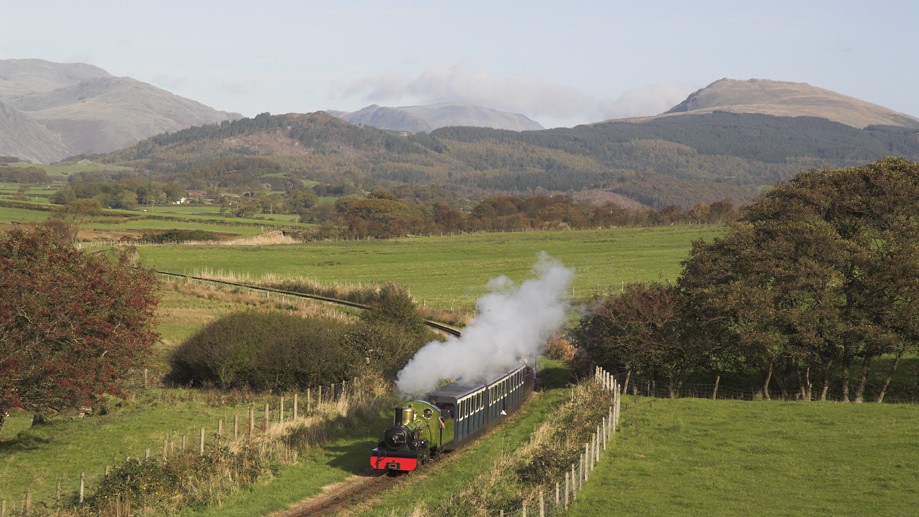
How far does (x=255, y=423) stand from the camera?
4306cm

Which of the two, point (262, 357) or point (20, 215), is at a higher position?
point (20, 215)

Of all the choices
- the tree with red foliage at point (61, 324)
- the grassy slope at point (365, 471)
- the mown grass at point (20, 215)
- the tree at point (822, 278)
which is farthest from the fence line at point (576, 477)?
the mown grass at point (20, 215)

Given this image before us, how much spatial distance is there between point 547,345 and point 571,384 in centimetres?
1450

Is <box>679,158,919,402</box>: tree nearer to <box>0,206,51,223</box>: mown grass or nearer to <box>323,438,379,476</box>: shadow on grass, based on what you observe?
<box>323,438,379,476</box>: shadow on grass

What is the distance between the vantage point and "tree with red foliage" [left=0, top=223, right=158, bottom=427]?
37844 millimetres

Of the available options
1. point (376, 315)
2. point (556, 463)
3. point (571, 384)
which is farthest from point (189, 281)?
point (556, 463)

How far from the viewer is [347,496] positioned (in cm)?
3189

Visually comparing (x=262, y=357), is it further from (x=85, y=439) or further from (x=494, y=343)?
(x=494, y=343)

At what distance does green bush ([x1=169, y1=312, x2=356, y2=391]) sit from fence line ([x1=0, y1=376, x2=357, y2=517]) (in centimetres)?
118

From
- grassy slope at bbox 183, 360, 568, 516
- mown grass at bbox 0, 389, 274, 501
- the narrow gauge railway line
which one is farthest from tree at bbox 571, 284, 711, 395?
mown grass at bbox 0, 389, 274, 501

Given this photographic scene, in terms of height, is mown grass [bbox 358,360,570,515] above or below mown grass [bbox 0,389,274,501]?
above

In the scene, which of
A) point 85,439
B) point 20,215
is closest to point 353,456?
point 85,439

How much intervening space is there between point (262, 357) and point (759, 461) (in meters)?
31.4

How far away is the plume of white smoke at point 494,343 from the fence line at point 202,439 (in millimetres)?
4902
